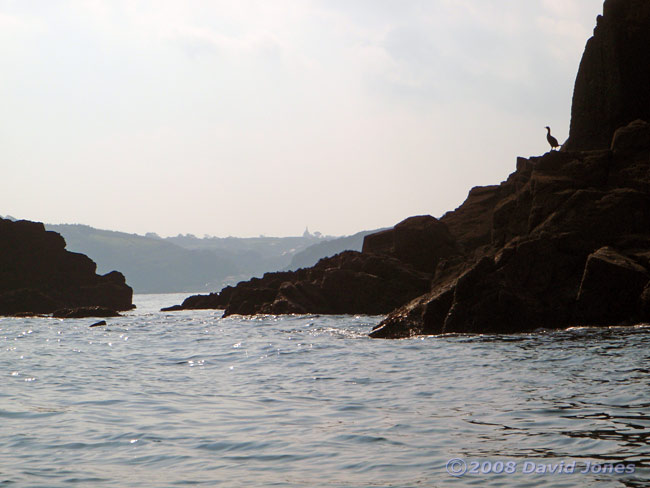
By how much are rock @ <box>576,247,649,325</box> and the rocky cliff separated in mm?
31

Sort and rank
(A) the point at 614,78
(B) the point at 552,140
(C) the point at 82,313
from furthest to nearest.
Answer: (C) the point at 82,313 < (B) the point at 552,140 < (A) the point at 614,78

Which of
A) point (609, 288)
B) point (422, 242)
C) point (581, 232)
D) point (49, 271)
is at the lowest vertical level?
point (609, 288)

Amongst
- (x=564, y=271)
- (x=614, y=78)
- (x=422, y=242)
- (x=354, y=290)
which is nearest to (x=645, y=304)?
(x=564, y=271)

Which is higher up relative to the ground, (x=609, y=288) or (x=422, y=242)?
(x=422, y=242)

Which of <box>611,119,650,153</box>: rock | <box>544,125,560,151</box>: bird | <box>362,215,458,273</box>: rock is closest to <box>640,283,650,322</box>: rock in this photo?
<box>611,119,650,153</box>: rock

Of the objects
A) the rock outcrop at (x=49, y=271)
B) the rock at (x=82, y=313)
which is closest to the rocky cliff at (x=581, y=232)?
the rock at (x=82, y=313)

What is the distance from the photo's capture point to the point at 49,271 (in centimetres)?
7638

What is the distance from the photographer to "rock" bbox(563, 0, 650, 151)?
33744 mm

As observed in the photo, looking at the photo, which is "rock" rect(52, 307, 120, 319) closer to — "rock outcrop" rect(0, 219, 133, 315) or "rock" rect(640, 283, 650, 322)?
"rock outcrop" rect(0, 219, 133, 315)

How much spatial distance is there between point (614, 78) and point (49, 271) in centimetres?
6016

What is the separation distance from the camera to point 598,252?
931 inches

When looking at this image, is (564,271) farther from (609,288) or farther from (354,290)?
(354,290)

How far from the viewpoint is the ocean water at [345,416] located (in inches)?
320

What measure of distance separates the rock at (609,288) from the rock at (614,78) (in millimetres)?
12487
